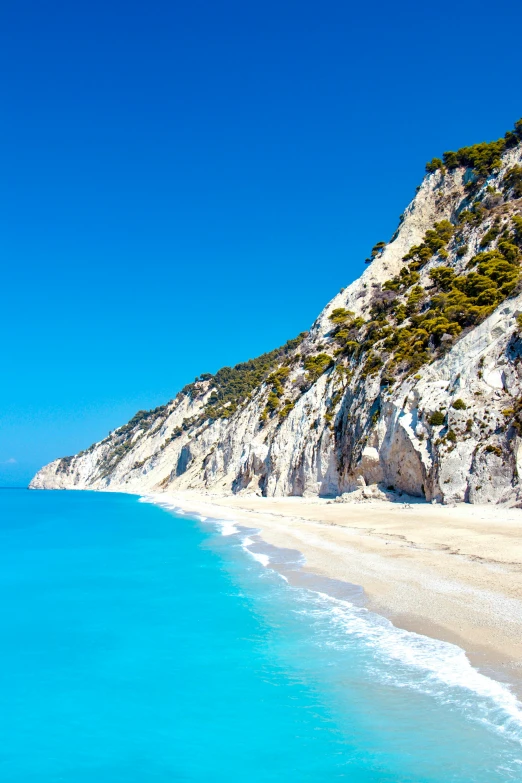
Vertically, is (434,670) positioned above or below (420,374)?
below

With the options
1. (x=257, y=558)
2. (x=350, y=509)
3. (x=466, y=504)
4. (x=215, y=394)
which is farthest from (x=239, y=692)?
(x=215, y=394)

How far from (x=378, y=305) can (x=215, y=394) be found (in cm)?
6173

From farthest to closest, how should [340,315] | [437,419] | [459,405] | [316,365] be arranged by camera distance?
[340,315], [316,365], [437,419], [459,405]

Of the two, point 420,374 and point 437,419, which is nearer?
point 437,419

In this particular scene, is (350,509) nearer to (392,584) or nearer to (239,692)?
(392,584)

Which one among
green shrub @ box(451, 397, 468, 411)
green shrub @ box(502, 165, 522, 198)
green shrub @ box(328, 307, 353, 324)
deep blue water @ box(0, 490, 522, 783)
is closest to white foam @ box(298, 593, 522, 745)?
deep blue water @ box(0, 490, 522, 783)

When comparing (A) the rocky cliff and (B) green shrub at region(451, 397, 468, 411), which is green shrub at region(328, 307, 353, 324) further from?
(B) green shrub at region(451, 397, 468, 411)

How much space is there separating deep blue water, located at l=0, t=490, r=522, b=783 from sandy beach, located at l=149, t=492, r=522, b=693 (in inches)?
23.6

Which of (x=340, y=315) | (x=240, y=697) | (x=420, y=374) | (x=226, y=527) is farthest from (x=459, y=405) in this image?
(x=340, y=315)

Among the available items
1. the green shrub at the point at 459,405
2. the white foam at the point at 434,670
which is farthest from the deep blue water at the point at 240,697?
the green shrub at the point at 459,405

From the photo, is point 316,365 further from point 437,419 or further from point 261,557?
point 261,557

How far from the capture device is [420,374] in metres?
31.5

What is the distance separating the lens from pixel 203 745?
7102 millimetres

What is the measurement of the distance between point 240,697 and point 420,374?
84.3 feet
